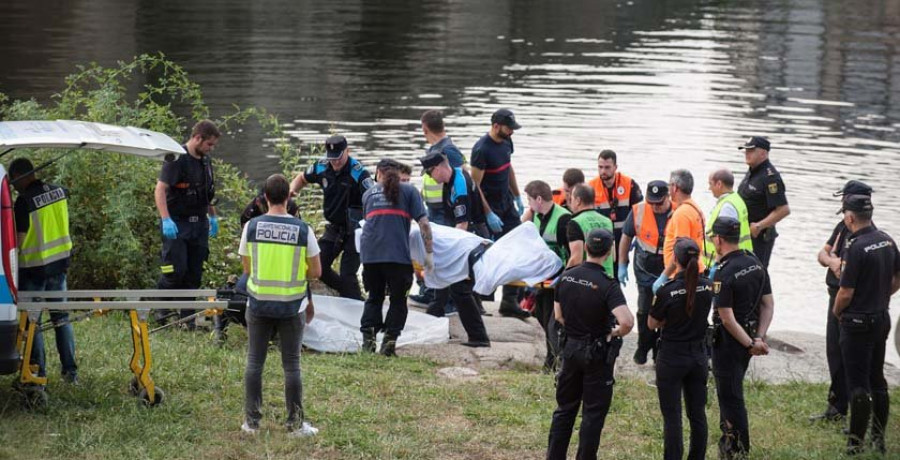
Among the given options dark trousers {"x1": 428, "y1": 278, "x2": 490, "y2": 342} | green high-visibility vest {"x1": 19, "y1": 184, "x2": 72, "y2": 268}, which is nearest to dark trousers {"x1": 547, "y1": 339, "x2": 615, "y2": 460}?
dark trousers {"x1": 428, "y1": 278, "x2": 490, "y2": 342}

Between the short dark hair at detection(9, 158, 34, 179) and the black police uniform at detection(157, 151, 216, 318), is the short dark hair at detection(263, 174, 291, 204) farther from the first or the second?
the black police uniform at detection(157, 151, 216, 318)

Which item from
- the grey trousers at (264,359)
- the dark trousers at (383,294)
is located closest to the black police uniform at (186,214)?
the dark trousers at (383,294)

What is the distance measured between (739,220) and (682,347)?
9.17ft

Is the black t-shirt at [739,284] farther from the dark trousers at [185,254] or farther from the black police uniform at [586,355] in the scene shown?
the dark trousers at [185,254]

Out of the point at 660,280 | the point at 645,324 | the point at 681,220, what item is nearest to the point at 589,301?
the point at 660,280

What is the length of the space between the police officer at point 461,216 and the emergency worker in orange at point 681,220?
5.46ft

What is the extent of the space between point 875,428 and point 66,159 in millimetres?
8096

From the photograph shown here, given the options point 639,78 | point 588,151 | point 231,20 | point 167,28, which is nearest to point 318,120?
point 588,151

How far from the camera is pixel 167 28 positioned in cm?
3738

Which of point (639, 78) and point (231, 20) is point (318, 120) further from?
point (231, 20)

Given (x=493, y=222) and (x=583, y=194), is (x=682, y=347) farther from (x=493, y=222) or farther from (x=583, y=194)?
(x=493, y=222)

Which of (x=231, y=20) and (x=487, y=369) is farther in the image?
(x=231, y=20)

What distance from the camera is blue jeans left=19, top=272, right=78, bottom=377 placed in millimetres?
8484

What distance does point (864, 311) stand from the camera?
8250 millimetres
